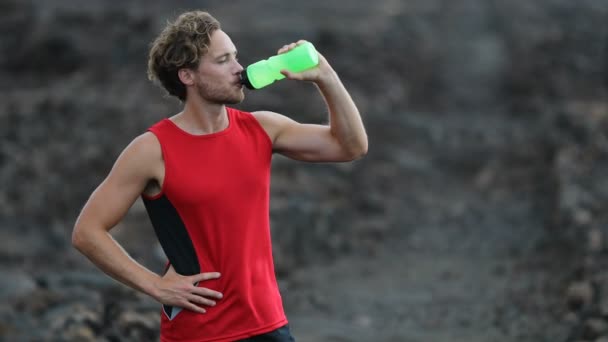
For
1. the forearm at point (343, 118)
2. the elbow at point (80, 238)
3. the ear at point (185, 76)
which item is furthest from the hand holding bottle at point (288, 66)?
the elbow at point (80, 238)

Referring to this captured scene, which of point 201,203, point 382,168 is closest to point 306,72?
point 201,203

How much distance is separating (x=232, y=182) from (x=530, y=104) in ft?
54.8

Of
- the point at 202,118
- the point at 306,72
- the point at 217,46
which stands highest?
the point at 217,46

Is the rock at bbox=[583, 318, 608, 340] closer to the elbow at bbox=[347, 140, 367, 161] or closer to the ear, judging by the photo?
the elbow at bbox=[347, 140, 367, 161]

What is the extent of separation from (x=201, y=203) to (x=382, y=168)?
1229cm

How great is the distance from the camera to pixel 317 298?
1020 centimetres

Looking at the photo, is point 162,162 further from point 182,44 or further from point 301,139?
point 301,139

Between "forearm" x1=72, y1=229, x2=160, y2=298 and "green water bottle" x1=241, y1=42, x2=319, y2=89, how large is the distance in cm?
75

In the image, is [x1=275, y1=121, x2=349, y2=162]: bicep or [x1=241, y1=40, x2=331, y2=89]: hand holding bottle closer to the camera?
[x1=241, y1=40, x2=331, y2=89]: hand holding bottle

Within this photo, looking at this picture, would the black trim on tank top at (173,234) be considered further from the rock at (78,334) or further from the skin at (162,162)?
the rock at (78,334)

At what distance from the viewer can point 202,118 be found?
368 centimetres

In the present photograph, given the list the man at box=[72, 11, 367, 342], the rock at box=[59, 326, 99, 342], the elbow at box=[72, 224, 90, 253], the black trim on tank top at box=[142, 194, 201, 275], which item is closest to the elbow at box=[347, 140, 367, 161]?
the man at box=[72, 11, 367, 342]

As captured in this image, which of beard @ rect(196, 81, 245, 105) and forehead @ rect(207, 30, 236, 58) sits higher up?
forehead @ rect(207, 30, 236, 58)

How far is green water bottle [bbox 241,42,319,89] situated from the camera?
352 centimetres
